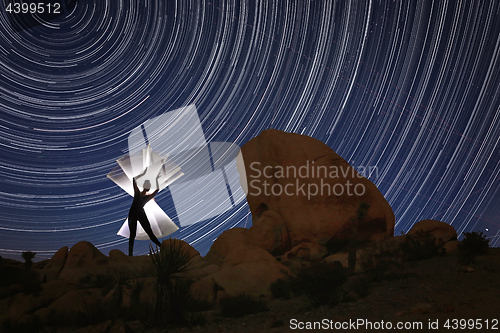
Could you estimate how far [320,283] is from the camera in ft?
20.8

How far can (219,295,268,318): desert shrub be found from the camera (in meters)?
6.05

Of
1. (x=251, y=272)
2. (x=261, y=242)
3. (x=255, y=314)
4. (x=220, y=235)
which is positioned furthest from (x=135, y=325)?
(x=220, y=235)

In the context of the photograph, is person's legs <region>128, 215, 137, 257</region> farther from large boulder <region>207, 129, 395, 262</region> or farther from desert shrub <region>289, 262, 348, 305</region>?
desert shrub <region>289, 262, 348, 305</region>

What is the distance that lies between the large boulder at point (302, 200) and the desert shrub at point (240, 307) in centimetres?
436

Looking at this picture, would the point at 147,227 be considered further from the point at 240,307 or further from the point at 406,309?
the point at 406,309

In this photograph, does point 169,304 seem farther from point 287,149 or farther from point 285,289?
point 287,149

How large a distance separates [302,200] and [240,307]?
19.9ft

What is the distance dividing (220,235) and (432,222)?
818cm

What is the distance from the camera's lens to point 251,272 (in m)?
7.81

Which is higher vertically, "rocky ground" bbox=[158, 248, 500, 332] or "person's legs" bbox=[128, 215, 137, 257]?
"person's legs" bbox=[128, 215, 137, 257]

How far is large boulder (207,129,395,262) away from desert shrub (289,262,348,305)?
138 inches

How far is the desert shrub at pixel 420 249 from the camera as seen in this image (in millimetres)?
8336

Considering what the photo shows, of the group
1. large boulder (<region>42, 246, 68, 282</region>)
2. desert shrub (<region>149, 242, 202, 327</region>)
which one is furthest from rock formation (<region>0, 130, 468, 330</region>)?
desert shrub (<region>149, 242, 202, 327</region>)

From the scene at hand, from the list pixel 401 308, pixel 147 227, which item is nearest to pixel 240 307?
pixel 401 308
